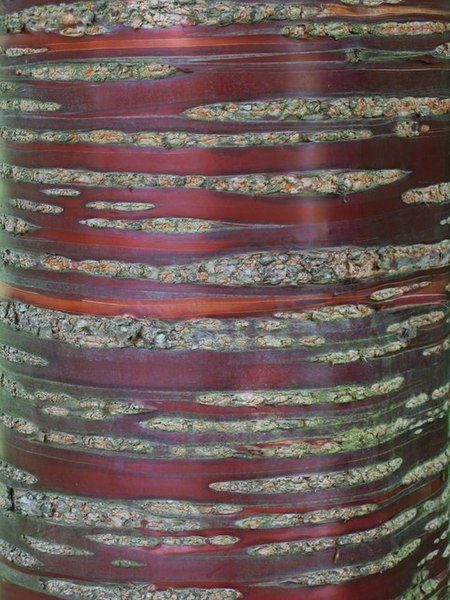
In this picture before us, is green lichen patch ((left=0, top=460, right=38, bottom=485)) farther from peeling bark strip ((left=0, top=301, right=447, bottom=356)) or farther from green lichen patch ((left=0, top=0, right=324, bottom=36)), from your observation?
green lichen patch ((left=0, top=0, right=324, bottom=36))

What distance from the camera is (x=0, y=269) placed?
1.43 metres

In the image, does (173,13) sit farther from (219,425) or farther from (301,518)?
(301,518)

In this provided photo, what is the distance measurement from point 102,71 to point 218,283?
11.4 inches

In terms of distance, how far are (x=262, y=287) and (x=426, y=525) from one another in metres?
0.46

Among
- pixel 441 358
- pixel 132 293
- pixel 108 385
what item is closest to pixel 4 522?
pixel 108 385

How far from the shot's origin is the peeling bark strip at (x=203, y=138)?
1231 mm

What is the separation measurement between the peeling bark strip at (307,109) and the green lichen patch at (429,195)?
102mm

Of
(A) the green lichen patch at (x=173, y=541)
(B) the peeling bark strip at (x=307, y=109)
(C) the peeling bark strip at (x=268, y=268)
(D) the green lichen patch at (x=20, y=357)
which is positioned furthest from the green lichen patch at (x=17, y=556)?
(B) the peeling bark strip at (x=307, y=109)

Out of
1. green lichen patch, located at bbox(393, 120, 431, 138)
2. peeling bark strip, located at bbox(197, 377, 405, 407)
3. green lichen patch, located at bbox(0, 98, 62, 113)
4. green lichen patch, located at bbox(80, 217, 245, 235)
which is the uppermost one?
green lichen patch, located at bbox(0, 98, 62, 113)

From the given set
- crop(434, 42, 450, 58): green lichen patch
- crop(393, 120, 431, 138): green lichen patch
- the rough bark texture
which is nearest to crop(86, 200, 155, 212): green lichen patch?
the rough bark texture

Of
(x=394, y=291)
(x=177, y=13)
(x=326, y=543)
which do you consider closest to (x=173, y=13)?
(x=177, y=13)

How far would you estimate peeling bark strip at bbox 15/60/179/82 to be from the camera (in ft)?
4.05

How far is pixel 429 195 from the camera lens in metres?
1.38

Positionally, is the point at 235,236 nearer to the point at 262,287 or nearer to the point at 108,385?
the point at 262,287
